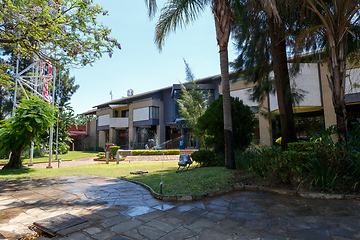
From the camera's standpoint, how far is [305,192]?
4.73 meters

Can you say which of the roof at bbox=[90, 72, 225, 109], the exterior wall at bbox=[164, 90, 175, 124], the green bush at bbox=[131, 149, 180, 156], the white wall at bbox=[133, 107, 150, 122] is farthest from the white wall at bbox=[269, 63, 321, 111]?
the white wall at bbox=[133, 107, 150, 122]

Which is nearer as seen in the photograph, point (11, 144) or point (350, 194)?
point (350, 194)

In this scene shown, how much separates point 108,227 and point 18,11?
24.9 ft

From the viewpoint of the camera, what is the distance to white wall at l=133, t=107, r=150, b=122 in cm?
3088

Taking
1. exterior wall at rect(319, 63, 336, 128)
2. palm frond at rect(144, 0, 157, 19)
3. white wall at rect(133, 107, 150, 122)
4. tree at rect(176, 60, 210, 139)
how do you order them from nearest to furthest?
palm frond at rect(144, 0, 157, 19), exterior wall at rect(319, 63, 336, 128), tree at rect(176, 60, 210, 139), white wall at rect(133, 107, 150, 122)

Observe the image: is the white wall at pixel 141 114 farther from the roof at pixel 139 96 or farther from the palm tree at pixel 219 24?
the palm tree at pixel 219 24

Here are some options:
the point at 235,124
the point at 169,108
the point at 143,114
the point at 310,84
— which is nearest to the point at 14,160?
the point at 235,124

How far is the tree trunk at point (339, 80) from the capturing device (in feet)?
18.7

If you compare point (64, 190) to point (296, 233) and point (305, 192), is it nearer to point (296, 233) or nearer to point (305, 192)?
point (296, 233)

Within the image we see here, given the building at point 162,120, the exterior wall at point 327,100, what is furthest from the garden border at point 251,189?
the building at point 162,120

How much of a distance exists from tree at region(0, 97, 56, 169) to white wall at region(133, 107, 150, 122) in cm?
1999

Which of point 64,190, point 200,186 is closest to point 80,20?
point 64,190

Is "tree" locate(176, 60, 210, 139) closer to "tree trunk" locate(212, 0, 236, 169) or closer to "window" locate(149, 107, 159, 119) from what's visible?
"tree trunk" locate(212, 0, 236, 169)

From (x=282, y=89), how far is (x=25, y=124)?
1173 cm
